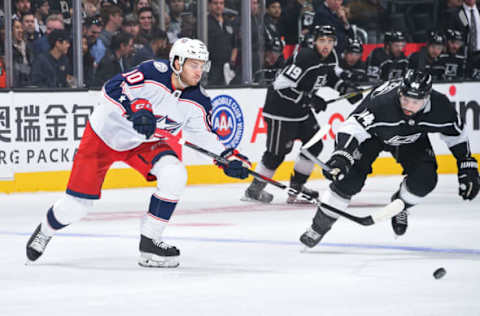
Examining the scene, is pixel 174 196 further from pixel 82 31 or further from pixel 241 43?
pixel 241 43

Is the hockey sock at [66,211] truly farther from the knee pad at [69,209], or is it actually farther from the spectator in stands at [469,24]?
the spectator in stands at [469,24]

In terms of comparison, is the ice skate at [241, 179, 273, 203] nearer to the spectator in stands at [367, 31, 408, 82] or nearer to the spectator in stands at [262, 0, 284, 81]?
the spectator in stands at [262, 0, 284, 81]

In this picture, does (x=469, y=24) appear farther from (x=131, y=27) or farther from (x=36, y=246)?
(x=36, y=246)

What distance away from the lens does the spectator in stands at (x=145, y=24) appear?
9.45 meters

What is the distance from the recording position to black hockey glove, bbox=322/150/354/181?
5402mm

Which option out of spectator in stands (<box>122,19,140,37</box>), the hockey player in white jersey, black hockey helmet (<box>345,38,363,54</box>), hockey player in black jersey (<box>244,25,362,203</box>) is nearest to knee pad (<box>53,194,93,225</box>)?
the hockey player in white jersey

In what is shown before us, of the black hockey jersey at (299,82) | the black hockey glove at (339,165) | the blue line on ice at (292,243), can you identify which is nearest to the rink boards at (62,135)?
the black hockey jersey at (299,82)

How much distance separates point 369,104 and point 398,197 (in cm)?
56

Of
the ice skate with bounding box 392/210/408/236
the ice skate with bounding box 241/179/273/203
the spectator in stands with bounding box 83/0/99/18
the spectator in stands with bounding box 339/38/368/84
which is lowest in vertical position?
the ice skate with bounding box 241/179/273/203

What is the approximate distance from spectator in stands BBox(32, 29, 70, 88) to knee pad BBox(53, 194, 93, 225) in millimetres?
3977

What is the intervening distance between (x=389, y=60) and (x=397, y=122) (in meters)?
5.32

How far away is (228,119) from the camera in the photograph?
973cm

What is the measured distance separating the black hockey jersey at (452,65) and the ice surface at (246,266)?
3.13m

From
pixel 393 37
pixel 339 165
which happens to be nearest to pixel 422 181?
pixel 339 165
